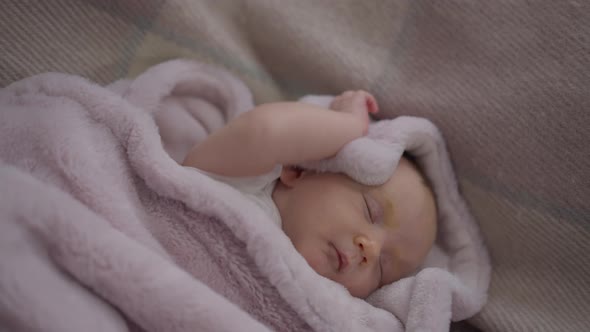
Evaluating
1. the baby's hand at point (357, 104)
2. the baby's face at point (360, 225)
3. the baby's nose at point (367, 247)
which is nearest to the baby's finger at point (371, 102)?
the baby's hand at point (357, 104)

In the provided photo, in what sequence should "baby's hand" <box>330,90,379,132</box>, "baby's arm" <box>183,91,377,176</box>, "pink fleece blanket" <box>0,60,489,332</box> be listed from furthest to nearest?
"baby's hand" <box>330,90,379,132</box>
"baby's arm" <box>183,91,377,176</box>
"pink fleece blanket" <box>0,60,489,332</box>

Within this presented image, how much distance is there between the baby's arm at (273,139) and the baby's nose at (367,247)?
18cm

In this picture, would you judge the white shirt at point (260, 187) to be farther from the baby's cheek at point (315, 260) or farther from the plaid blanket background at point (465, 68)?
the plaid blanket background at point (465, 68)

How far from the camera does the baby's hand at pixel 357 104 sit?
1.06 metres

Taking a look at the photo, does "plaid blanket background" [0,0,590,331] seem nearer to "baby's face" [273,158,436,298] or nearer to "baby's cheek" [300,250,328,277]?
"baby's face" [273,158,436,298]

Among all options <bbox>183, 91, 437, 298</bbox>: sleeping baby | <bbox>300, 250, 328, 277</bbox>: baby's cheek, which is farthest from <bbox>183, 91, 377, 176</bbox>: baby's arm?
<bbox>300, 250, 328, 277</bbox>: baby's cheek

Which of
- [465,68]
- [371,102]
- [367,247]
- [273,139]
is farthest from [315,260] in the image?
[465,68]

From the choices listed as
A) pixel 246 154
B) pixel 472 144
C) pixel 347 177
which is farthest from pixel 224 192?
pixel 472 144

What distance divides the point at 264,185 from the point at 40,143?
0.42m

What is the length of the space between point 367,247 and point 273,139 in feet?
0.85

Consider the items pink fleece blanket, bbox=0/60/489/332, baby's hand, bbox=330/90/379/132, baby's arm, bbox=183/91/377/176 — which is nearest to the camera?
pink fleece blanket, bbox=0/60/489/332

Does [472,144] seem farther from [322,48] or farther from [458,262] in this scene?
[322,48]

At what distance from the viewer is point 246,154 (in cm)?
96

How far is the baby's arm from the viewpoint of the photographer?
0.95m
